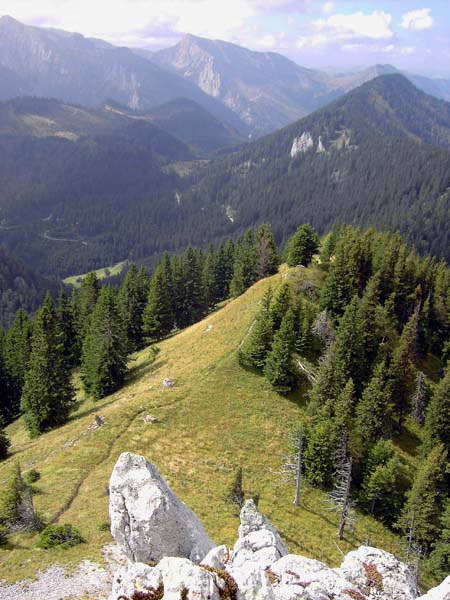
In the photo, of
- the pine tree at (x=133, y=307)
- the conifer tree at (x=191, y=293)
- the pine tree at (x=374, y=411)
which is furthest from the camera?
the conifer tree at (x=191, y=293)

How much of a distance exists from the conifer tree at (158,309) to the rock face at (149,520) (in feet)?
204

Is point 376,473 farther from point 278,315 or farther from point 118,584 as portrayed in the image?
point 118,584

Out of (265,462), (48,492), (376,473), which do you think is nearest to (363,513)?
(376,473)

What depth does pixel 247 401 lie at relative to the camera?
2164 inches

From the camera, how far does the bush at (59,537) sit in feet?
90.9

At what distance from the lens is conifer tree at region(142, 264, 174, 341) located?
85.6 m

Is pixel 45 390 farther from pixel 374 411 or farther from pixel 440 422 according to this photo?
pixel 440 422

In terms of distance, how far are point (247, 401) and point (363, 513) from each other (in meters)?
18.0

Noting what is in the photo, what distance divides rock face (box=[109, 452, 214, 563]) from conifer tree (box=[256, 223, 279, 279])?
72576mm

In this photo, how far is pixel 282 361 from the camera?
184ft

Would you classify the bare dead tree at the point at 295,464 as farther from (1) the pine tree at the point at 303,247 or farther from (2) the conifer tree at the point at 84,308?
(2) the conifer tree at the point at 84,308

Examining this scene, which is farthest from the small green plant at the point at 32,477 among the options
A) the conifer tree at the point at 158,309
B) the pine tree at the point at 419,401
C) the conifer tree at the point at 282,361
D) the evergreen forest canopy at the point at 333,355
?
the pine tree at the point at 419,401

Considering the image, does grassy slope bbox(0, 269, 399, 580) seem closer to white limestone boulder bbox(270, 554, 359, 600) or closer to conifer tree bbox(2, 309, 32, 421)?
conifer tree bbox(2, 309, 32, 421)

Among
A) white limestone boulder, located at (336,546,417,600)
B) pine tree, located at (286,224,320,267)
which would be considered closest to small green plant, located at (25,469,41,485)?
white limestone boulder, located at (336,546,417,600)
